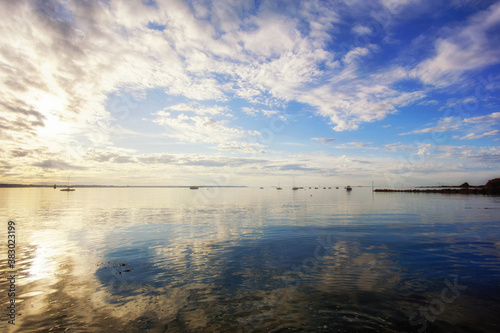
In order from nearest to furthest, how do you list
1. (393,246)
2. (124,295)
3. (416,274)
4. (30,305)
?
(30,305)
(124,295)
(416,274)
(393,246)

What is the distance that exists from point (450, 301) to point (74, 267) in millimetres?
21851

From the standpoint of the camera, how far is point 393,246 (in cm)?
2148

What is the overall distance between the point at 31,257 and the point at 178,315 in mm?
16820

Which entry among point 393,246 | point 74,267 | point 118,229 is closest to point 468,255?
point 393,246

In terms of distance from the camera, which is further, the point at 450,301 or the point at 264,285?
the point at 264,285

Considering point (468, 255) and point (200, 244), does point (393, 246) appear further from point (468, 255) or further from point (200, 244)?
point (200, 244)

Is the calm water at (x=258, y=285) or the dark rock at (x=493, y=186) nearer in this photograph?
the calm water at (x=258, y=285)

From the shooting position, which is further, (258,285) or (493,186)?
(493,186)

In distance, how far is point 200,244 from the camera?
22.8m

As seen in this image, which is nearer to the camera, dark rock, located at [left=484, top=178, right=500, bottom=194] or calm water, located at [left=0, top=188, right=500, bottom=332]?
calm water, located at [left=0, top=188, right=500, bottom=332]

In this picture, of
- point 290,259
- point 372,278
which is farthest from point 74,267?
point 372,278

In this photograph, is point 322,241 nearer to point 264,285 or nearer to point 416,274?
point 416,274

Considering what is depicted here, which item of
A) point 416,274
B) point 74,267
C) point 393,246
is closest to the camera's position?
Result: point 416,274

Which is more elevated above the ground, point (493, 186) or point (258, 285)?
point (493, 186)
